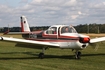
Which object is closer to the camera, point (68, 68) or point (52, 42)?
point (68, 68)

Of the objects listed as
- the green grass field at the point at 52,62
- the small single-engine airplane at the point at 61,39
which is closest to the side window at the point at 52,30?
the small single-engine airplane at the point at 61,39

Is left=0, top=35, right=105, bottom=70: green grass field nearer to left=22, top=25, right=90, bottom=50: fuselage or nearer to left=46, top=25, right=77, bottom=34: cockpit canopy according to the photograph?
left=22, top=25, right=90, bottom=50: fuselage

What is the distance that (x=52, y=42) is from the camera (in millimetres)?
16234

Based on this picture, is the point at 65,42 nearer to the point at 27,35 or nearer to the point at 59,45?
the point at 59,45

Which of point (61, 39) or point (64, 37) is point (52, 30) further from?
point (64, 37)

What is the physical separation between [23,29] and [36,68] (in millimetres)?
12119

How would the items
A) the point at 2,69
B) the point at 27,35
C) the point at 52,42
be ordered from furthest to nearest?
the point at 27,35
the point at 52,42
the point at 2,69

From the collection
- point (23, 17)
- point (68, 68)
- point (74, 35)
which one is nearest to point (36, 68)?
point (68, 68)

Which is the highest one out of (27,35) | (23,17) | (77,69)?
(23,17)

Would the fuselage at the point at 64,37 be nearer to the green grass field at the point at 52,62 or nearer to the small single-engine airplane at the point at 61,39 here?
the small single-engine airplane at the point at 61,39

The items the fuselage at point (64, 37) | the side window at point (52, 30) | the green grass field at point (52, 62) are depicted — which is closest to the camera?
the green grass field at point (52, 62)

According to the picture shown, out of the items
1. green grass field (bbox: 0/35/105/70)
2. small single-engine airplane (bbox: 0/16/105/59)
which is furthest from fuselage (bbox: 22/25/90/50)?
green grass field (bbox: 0/35/105/70)

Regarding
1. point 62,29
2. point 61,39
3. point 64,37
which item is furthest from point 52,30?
point 64,37

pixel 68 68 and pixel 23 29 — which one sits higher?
pixel 23 29
